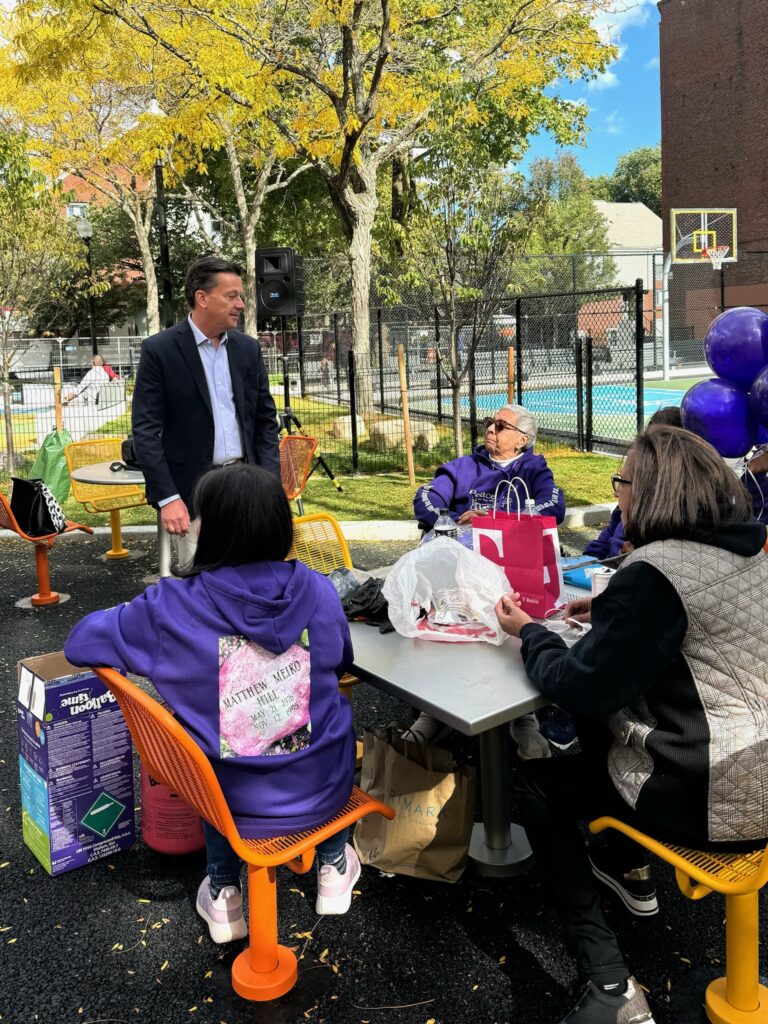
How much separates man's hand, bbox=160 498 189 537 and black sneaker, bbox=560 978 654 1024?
250 centimetres

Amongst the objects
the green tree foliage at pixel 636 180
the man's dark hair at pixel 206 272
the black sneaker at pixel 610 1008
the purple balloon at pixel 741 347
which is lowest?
the black sneaker at pixel 610 1008

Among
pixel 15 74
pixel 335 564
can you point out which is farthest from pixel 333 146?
pixel 335 564

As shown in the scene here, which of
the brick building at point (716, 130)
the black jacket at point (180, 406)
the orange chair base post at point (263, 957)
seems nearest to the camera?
the orange chair base post at point (263, 957)

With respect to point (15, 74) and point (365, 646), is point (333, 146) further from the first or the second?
point (365, 646)

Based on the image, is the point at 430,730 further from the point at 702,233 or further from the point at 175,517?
the point at 702,233

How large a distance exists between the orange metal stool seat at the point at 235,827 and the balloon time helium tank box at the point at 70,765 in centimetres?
64

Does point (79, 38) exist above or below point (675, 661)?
above

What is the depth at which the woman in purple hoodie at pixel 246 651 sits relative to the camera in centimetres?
194

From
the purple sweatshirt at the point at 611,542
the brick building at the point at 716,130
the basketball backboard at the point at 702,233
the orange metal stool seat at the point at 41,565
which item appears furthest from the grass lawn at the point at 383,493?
the basketball backboard at the point at 702,233

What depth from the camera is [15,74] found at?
9.38 meters

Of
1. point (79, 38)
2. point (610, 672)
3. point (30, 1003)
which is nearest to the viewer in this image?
point (610, 672)

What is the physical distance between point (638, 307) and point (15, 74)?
7.30m

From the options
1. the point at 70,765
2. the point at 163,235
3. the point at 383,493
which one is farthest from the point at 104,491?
the point at 163,235

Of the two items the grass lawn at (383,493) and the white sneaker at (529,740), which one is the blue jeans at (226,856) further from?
the grass lawn at (383,493)
